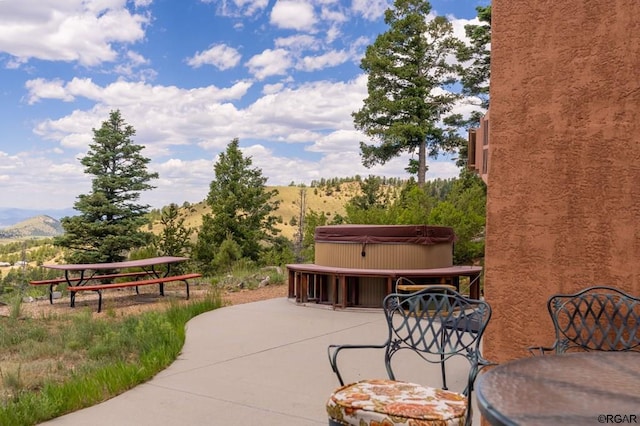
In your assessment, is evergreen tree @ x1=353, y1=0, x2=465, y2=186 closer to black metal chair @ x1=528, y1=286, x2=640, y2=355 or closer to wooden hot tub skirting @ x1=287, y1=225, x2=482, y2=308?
wooden hot tub skirting @ x1=287, y1=225, x2=482, y2=308

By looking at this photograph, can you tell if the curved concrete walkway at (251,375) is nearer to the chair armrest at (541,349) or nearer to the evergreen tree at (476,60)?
the chair armrest at (541,349)

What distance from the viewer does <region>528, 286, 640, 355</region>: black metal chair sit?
2953 mm

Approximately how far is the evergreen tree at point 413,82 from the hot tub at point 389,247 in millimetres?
14932

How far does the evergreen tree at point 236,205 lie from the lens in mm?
22688

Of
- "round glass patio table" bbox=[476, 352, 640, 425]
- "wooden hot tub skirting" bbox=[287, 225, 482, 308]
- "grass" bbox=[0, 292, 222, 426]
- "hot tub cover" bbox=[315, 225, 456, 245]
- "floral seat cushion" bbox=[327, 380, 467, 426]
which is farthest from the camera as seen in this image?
"hot tub cover" bbox=[315, 225, 456, 245]

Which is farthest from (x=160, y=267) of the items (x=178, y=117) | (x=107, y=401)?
(x=107, y=401)

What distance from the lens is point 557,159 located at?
10.3 ft

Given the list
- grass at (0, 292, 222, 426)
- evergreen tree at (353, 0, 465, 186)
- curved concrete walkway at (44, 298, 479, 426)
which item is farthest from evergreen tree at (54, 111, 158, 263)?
curved concrete walkway at (44, 298, 479, 426)

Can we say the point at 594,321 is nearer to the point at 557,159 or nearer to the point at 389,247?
the point at 557,159

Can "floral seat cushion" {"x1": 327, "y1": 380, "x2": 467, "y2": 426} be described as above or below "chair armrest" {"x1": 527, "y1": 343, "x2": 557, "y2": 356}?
below

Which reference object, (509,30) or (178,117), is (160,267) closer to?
(178,117)

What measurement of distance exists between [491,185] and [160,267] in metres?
15.2

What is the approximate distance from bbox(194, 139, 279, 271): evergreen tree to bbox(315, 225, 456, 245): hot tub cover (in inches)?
535

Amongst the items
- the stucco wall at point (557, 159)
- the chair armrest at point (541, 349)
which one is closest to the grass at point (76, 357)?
the stucco wall at point (557, 159)
